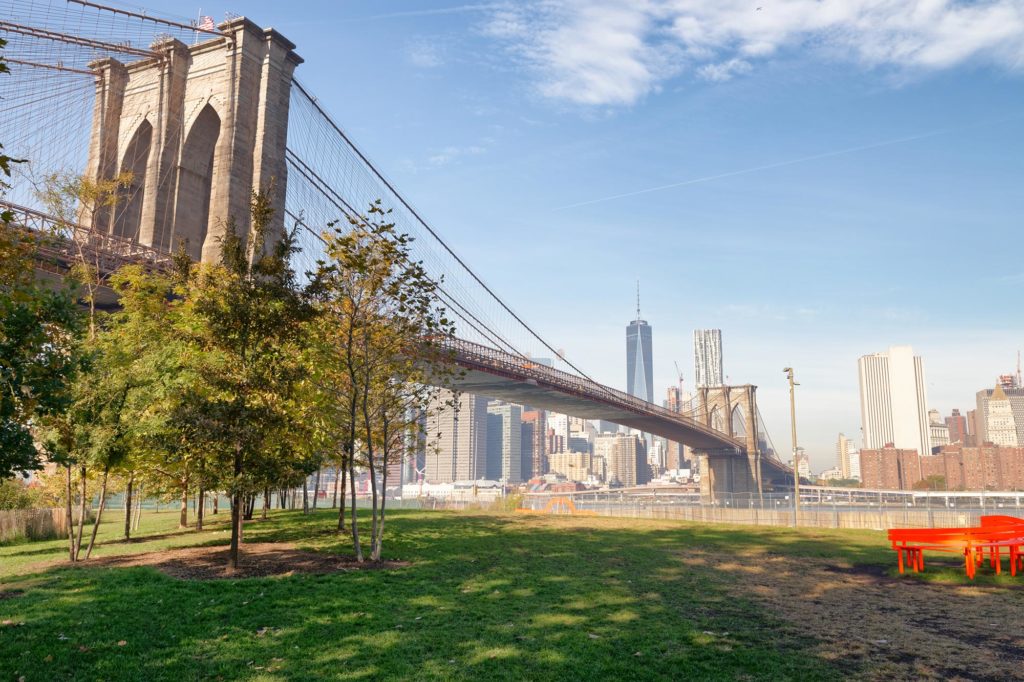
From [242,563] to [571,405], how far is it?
73.4 m

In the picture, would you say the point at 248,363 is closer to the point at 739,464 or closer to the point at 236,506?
the point at 236,506

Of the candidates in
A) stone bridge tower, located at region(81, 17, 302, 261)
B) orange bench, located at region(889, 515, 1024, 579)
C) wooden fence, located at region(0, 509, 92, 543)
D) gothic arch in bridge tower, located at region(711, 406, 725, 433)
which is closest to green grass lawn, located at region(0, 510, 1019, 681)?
orange bench, located at region(889, 515, 1024, 579)

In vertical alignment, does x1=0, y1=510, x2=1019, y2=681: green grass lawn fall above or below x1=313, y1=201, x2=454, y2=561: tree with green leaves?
below

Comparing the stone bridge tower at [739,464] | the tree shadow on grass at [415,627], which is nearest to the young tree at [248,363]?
the tree shadow on grass at [415,627]

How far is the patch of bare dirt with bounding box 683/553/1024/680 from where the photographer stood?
29.2ft

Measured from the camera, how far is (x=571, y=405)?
289 feet

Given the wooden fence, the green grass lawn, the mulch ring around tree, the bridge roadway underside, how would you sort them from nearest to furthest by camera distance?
the green grass lawn, the mulch ring around tree, the wooden fence, the bridge roadway underside

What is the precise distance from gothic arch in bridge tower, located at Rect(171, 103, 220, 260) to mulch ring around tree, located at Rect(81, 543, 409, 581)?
94.0ft

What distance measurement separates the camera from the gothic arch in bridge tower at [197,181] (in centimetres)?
4262

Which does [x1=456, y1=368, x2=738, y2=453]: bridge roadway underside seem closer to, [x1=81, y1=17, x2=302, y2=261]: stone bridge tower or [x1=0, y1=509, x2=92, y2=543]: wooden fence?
[x1=81, y1=17, x2=302, y2=261]: stone bridge tower

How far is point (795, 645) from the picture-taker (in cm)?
982

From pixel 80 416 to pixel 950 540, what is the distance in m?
20.6

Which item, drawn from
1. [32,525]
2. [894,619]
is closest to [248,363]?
[894,619]

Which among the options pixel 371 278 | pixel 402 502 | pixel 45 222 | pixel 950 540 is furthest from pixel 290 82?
pixel 950 540
